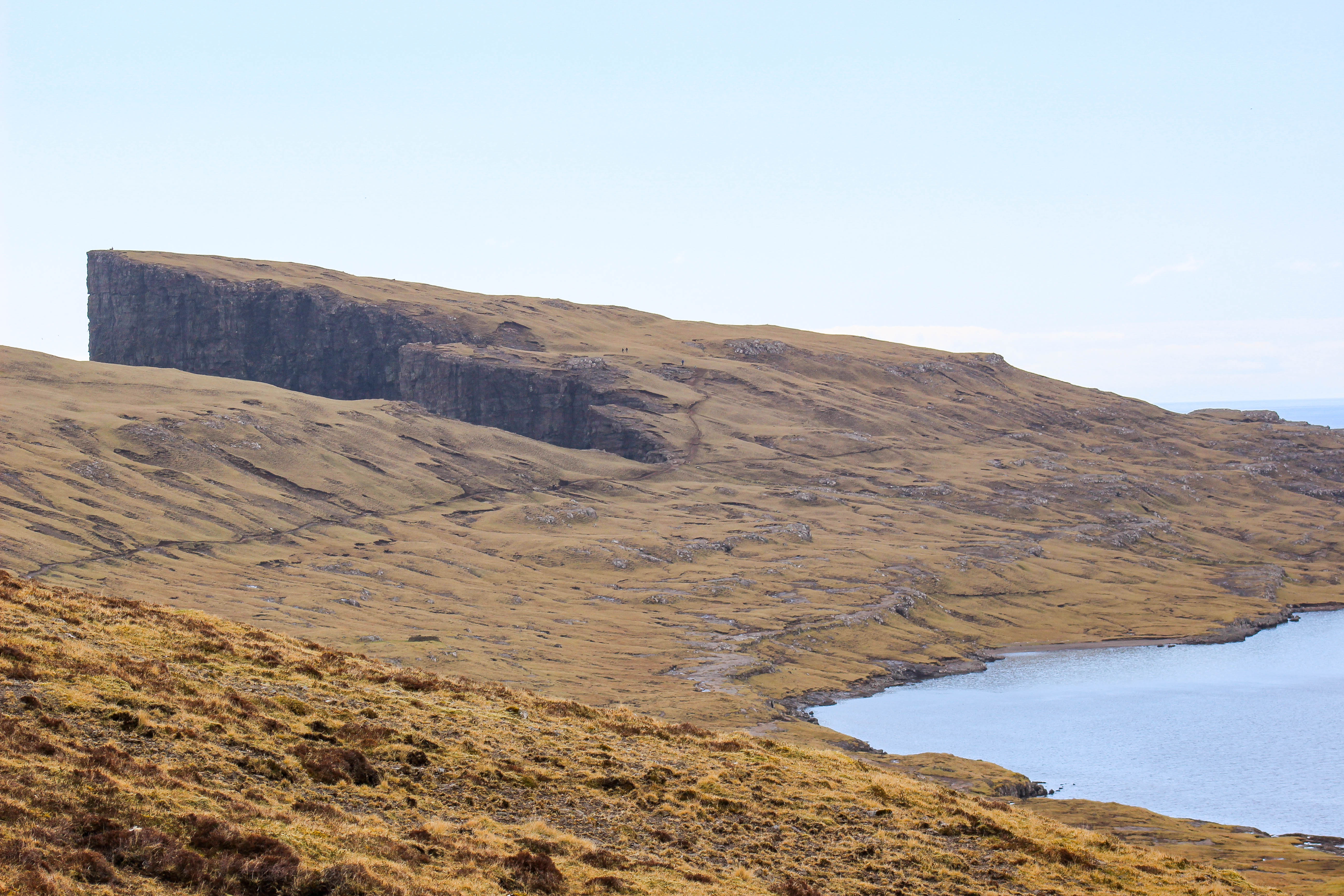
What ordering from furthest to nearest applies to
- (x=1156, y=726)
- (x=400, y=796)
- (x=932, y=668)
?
(x=932, y=668) < (x=1156, y=726) < (x=400, y=796)

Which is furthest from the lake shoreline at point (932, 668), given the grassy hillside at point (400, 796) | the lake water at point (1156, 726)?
the grassy hillside at point (400, 796)

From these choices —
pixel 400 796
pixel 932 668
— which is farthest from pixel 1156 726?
pixel 400 796

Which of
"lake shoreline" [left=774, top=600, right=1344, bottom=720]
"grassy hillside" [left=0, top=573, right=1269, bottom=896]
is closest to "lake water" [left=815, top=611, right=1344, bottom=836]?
"lake shoreline" [left=774, top=600, right=1344, bottom=720]

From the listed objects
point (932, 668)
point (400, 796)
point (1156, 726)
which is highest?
point (400, 796)

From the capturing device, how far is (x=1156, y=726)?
135m

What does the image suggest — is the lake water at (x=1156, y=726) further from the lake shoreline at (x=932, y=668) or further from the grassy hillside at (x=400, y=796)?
the grassy hillside at (x=400, y=796)

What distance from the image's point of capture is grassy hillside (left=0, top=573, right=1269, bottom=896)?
27.0 metres

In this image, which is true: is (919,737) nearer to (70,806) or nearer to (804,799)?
(804,799)

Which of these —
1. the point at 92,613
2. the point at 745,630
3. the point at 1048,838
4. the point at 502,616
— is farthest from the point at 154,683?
the point at 745,630

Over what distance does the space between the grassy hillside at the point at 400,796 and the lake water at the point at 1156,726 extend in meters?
58.2

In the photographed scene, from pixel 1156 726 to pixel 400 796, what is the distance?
120869mm

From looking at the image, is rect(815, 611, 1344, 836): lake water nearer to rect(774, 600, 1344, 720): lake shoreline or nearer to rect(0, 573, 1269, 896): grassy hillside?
rect(774, 600, 1344, 720): lake shoreline

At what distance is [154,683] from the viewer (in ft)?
127

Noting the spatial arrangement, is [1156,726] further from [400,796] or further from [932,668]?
[400,796]
